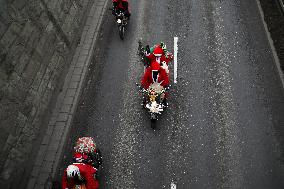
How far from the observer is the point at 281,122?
11211 millimetres

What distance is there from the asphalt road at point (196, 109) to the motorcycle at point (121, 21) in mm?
383

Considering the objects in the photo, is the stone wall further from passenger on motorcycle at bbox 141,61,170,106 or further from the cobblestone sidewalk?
passenger on motorcycle at bbox 141,61,170,106

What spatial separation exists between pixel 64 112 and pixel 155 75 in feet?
12.8

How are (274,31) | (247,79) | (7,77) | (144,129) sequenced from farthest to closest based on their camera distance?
(274,31) → (247,79) → (144,129) → (7,77)

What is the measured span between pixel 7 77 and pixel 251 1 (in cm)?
1216

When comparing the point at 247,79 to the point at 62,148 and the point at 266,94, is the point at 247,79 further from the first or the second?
the point at 62,148

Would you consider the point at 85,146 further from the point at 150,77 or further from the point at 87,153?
the point at 150,77

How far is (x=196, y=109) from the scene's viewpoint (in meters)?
11.9

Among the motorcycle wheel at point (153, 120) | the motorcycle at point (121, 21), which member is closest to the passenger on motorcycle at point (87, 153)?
the motorcycle wheel at point (153, 120)

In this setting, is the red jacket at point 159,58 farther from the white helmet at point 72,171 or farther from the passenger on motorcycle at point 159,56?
the white helmet at point 72,171

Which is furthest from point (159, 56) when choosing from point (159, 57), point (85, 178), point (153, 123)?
point (85, 178)

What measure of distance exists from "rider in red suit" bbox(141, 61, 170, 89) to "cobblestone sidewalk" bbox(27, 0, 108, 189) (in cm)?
305

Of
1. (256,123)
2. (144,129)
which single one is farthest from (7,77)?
(256,123)

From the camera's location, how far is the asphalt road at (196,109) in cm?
1045
